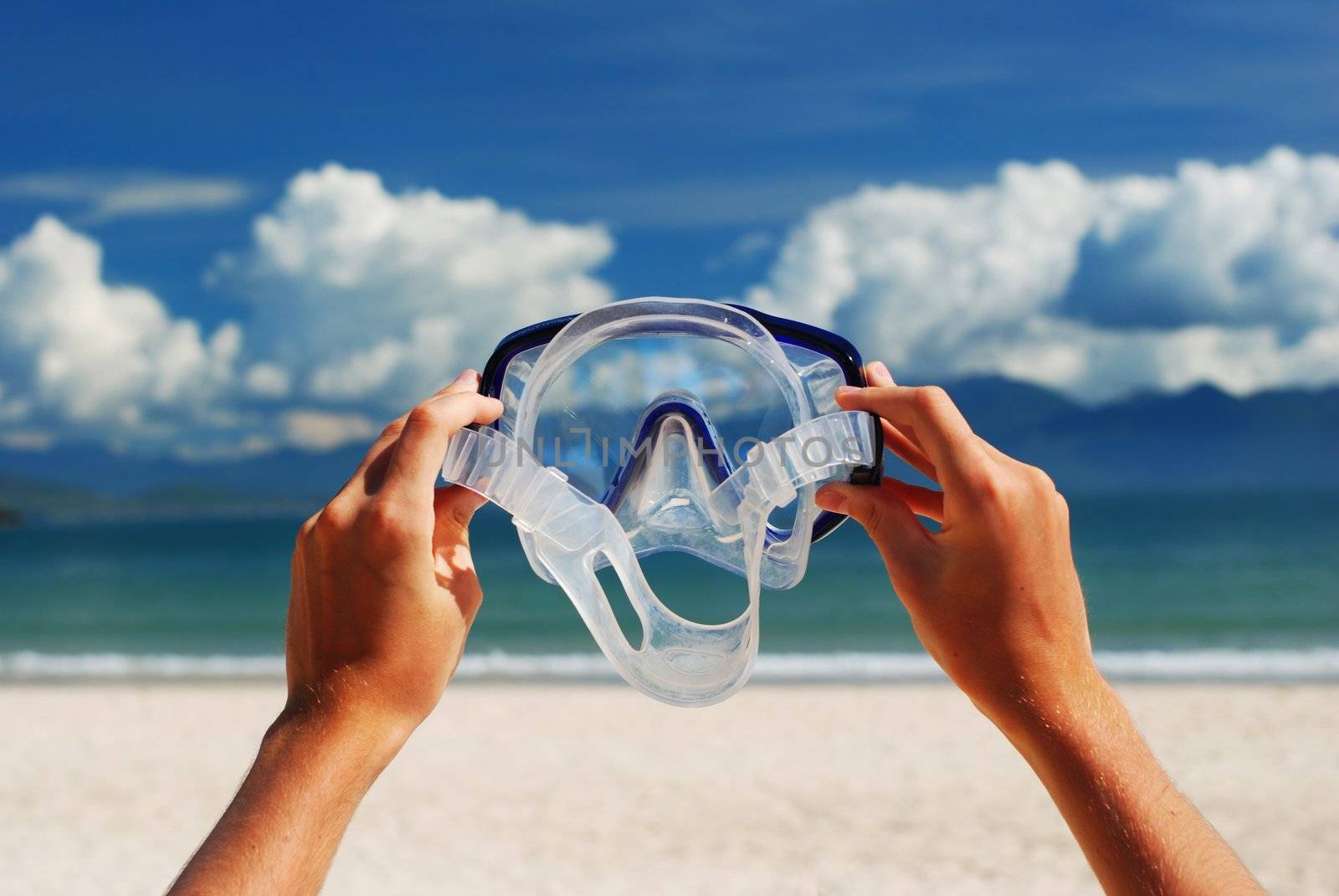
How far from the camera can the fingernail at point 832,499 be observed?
191 centimetres

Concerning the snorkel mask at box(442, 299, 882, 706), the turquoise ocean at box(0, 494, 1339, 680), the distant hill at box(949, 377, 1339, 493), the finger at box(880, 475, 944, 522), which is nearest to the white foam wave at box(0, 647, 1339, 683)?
the turquoise ocean at box(0, 494, 1339, 680)

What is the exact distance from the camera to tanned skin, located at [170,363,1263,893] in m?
1.42

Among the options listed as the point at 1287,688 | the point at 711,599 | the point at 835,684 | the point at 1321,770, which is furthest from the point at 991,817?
the point at 711,599

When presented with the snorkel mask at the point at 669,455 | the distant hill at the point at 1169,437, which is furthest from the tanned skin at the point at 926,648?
the distant hill at the point at 1169,437

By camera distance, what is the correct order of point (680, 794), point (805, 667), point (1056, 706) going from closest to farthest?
1. point (1056, 706)
2. point (680, 794)
3. point (805, 667)

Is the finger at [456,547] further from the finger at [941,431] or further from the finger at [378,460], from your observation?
the finger at [941,431]

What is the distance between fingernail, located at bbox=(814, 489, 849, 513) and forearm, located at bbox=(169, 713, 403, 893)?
78 cm

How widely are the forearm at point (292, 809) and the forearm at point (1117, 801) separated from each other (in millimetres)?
883

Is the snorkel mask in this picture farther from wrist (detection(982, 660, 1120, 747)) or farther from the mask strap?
wrist (detection(982, 660, 1120, 747))

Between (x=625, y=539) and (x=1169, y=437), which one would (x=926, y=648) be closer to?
(x=625, y=539)

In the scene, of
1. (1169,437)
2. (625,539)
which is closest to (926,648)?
(625,539)

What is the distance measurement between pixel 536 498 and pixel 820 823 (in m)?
5.91

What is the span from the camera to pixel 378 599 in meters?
1.66

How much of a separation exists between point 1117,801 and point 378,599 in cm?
102
